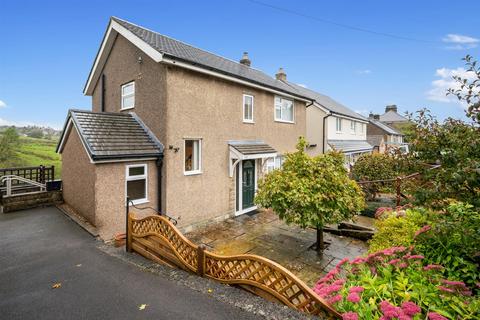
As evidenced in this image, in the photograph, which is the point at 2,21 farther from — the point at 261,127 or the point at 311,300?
the point at 311,300

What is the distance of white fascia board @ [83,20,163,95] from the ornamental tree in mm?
6252

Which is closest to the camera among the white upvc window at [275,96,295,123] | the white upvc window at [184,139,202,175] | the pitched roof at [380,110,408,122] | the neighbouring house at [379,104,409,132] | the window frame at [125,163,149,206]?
the window frame at [125,163,149,206]

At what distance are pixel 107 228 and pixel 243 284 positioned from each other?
5.75 m

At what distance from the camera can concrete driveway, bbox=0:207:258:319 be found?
4.31 meters

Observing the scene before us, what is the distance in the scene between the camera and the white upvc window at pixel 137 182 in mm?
8969

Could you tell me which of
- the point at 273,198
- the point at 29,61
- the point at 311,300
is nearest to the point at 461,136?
the point at 311,300

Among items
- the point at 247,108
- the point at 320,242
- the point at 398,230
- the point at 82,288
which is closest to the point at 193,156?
the point at 247,108

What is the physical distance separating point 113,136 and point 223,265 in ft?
21.8

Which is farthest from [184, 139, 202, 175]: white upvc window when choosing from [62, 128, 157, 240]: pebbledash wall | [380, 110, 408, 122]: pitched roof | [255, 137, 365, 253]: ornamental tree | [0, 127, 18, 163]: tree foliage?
[380, 110, 408, 122]: pitched roof

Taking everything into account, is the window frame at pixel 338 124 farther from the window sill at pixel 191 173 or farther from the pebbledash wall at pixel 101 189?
the pebbledash wall at pixel 101 189

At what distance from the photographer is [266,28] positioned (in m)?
17.4

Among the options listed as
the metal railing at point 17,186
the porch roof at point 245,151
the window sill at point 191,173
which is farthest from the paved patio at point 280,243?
the metal railing at point 17,186

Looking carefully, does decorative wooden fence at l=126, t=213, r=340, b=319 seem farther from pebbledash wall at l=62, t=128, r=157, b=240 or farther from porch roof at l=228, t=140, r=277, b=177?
porch roof at l=228, t=140, r=277, b=177

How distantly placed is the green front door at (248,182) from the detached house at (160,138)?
0.18 feet
